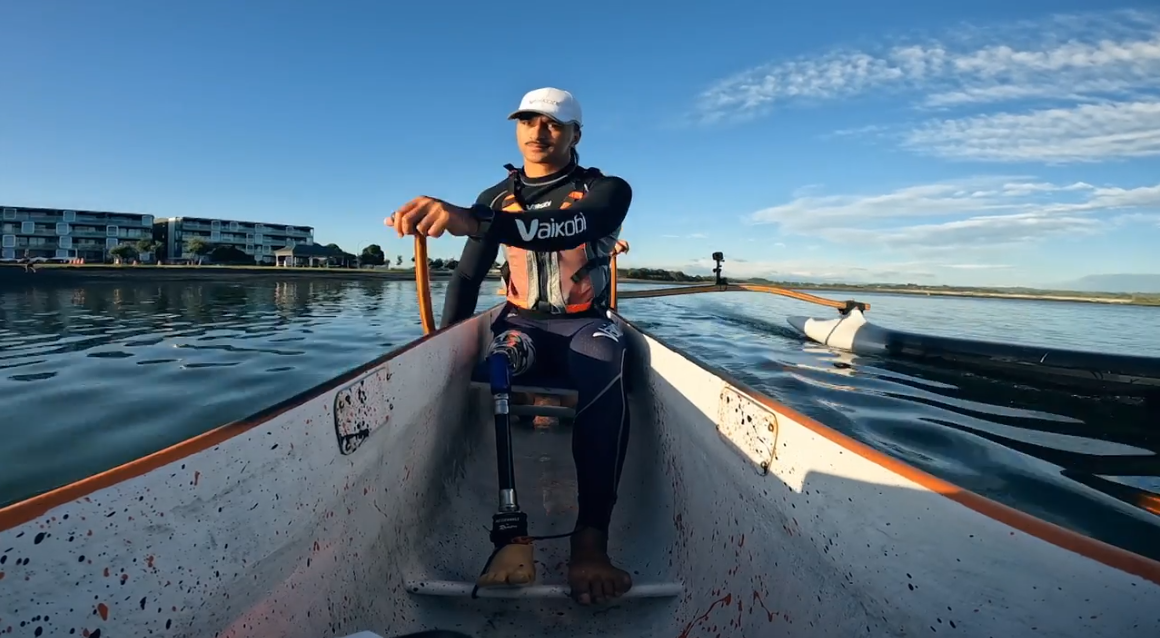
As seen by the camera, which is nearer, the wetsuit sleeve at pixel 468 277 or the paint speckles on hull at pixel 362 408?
the paint speckles on hull at pixel 362 408

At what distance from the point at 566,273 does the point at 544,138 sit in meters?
0.74

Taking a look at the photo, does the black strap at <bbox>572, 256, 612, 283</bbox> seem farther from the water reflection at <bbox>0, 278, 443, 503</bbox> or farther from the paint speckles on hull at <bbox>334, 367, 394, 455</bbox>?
the water reflection at <bbox>0, 278, 443, 503</bbox>

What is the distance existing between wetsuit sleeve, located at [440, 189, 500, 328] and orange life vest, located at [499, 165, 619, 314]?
13.1 inches

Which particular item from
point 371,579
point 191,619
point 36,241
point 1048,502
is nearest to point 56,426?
point 371,579

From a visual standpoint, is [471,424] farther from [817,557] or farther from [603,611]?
[817,557]

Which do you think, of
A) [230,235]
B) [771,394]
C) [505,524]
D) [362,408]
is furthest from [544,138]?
[230,235]

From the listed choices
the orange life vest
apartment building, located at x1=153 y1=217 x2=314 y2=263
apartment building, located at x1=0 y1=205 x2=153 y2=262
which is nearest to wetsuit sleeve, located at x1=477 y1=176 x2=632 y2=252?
the orange life vest

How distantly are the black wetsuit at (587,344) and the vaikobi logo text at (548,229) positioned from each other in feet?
0.06

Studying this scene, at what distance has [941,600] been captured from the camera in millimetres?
941

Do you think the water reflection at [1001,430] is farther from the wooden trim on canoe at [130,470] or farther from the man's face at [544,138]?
the wooden trim on canoe at [130,470]

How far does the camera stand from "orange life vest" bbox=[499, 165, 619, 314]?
2.91 m

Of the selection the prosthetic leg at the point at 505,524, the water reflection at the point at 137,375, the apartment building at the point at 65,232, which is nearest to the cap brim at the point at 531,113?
the prosthetic leg at the point at 505,524

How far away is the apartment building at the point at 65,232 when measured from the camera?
204ft

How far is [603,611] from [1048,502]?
2848 mm
